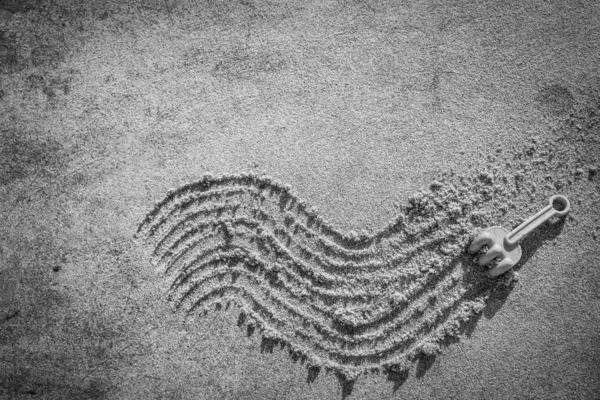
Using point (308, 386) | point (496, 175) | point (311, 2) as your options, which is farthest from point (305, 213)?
point (311, 2)

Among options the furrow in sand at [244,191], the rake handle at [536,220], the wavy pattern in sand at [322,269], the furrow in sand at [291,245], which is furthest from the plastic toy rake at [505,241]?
the furrow in sand at [244,191]

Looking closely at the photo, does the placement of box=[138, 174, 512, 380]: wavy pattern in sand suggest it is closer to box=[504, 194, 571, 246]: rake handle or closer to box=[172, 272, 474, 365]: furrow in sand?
box=[172, 272, 474, 365]: furrow in sand

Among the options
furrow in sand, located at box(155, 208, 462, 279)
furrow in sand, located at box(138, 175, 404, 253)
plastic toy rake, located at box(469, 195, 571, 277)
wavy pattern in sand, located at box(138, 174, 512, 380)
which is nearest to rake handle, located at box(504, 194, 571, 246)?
plastic toy rake, located at box(469, 195, 571, 277)

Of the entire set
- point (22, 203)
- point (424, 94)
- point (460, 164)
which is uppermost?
point (22, 203)

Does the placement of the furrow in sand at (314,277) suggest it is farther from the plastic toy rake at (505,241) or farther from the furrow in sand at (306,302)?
the plastic toy rake at (505,241)

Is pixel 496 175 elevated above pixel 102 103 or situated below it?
below

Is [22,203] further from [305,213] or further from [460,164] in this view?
[460,164]

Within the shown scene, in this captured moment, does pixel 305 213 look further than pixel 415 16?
No
